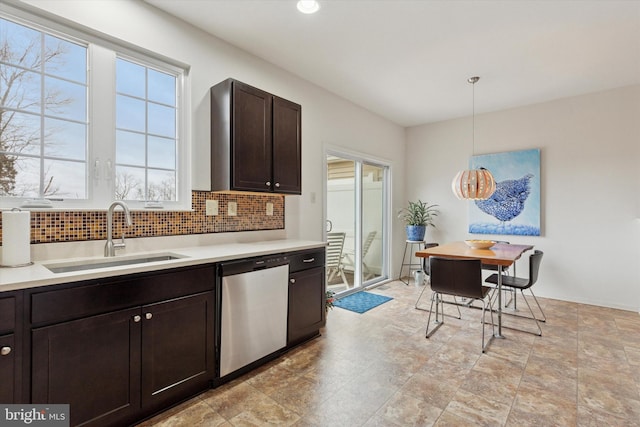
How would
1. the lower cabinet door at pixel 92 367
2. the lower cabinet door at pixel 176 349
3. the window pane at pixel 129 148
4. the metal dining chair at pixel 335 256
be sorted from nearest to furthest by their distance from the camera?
the lower cabinet door at pixel 92 367 → the lower cabinet door at pixel 176 349 → the window pane at pixel 129 148 → the metal dining chair at pixel 335 256

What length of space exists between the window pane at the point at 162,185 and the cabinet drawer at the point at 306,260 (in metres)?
1.08

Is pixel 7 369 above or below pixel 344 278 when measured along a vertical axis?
above

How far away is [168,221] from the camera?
240cm

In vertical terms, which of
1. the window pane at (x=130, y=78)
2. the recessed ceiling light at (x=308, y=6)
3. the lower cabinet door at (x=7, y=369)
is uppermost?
the recessed ceiling light at (x=308, y=6)

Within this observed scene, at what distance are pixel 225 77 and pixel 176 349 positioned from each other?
7.43 feet

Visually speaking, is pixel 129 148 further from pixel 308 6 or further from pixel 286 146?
pixel 308 6

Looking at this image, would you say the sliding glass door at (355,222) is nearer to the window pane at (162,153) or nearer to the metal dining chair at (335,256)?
the metal dining chair at (335,256)

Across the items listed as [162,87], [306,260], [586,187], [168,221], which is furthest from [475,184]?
A: [162,87]

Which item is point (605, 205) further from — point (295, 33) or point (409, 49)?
point (295, 33)

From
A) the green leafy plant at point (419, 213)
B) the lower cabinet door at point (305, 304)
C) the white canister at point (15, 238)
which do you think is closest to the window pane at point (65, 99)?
the white canister at point (15, 238)

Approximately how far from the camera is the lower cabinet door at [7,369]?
1289 millimetres

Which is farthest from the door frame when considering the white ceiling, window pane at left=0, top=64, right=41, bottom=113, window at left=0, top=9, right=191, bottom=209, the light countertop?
window pane at left=0, top=64, right=41, bottom=113

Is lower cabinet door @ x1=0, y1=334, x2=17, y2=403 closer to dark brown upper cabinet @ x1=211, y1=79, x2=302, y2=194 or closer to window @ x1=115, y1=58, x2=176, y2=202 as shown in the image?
window @ x1=115, y1=58, x2=176, y2=202

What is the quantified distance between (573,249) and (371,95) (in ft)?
11.0
